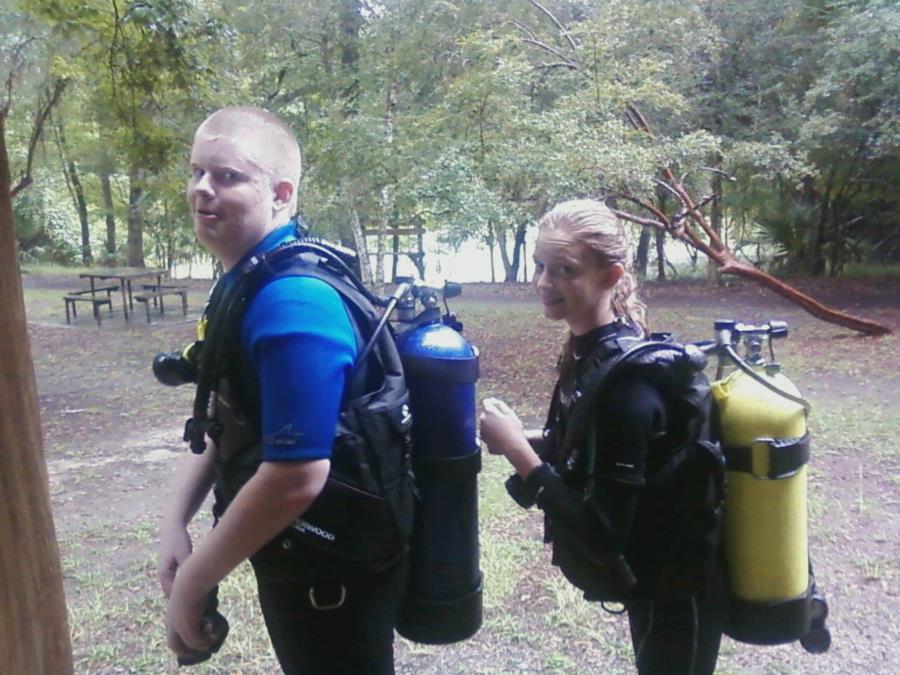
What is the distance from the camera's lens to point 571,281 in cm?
153

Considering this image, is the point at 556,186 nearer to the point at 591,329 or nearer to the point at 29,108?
the point at 591,329

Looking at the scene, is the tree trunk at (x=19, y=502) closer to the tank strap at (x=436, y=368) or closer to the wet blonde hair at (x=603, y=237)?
the tank strap at (x=436, y=368)

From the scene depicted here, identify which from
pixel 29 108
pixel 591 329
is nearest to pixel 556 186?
pixel 591 329

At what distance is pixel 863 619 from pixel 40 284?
17.7m

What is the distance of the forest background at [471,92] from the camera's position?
624 centimetres

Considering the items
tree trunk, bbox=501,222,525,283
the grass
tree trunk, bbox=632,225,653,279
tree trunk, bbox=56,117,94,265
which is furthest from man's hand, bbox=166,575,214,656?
tree trunk, bbox=501,222,525,283

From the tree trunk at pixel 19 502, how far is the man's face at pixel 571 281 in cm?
90

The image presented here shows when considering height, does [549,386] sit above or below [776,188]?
below

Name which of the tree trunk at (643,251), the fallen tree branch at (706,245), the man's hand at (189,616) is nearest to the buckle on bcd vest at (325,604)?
the man's hand at (189,616)

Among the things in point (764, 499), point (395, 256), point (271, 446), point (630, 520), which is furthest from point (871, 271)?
point (271, 446)

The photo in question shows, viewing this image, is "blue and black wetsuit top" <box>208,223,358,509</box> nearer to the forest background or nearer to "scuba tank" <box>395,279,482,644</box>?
"scuba tank" <box>395,279,482,644</box>

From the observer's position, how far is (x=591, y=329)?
1563 mm

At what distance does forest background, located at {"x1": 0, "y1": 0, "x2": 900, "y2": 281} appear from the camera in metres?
6.24

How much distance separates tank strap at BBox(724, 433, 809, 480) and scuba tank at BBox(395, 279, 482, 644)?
0.49 m
